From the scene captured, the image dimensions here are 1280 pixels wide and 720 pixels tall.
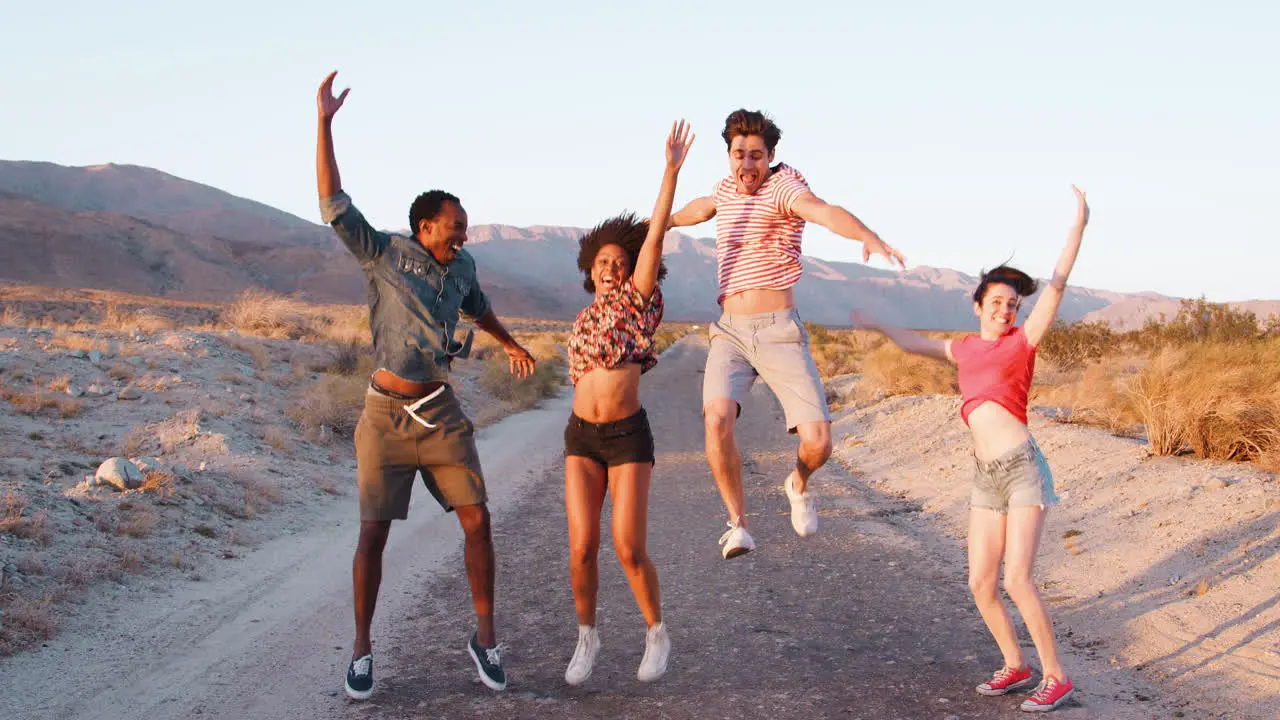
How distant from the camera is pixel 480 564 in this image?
15.6ft

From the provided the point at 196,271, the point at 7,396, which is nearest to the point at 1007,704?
the point at 7,396

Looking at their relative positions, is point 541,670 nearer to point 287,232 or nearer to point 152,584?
point 152,584

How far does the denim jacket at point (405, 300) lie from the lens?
15.2 ft

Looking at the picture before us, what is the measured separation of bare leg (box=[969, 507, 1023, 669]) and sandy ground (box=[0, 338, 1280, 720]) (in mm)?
273

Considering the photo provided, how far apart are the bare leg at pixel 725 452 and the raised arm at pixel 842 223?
112 centimetres

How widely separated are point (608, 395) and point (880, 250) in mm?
1414

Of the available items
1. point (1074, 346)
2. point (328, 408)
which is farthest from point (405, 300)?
point (1074, 346)

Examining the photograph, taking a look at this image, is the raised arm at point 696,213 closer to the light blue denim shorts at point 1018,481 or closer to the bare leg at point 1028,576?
the light blue denim shorts at point 1018,481

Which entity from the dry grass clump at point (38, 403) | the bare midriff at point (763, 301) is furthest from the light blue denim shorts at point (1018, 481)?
the dry grass clump at point (38, 403)

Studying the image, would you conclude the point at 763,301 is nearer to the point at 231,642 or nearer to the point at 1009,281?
the point at 1009,281

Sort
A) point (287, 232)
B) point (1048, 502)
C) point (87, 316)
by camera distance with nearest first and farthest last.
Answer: point (1048, 502)
point (87, 316)
point (287, 232)

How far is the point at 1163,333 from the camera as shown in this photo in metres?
23.4

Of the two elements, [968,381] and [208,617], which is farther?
[208,617]

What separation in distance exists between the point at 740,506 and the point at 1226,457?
22.3ft
